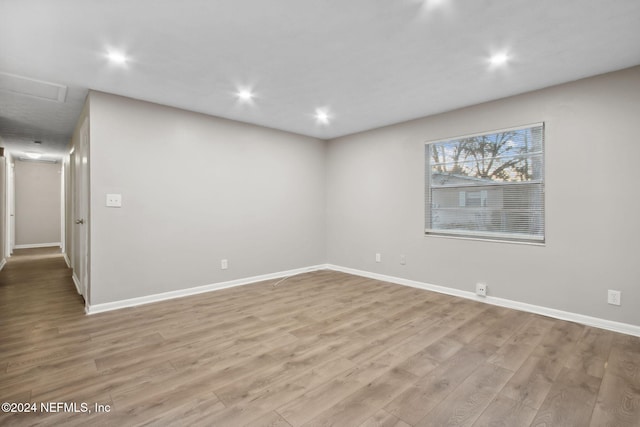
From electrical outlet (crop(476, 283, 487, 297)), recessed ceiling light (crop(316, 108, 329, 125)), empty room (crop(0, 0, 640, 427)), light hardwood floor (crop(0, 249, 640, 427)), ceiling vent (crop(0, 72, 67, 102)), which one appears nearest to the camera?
light hardwood floor (crop(0, 249, 640, 427))

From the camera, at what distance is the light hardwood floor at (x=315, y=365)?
165cm

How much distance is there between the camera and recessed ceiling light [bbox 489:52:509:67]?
2.48 m

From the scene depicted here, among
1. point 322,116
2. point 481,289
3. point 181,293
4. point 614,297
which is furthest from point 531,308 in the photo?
point 181,293

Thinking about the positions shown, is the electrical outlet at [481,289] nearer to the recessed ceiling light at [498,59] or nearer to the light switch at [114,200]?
the recessed ceiling light at [498,59]

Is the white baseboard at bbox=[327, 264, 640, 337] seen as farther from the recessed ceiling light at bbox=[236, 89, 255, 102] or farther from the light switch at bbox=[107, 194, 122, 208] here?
the light switch at bbox=[107, 194, 122, 208]

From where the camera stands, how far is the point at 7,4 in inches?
72.7

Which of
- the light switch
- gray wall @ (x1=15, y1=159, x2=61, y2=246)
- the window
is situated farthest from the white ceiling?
gray wall @ (x1=15, y1=159, x2=61, y2=246)

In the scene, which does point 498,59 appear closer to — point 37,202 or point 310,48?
point 310,48

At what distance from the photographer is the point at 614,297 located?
9.02 ft

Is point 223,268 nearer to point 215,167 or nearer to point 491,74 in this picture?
point 215,167

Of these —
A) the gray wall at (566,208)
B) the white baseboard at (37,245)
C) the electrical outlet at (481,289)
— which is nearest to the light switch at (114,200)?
the gray wall at (566,208)

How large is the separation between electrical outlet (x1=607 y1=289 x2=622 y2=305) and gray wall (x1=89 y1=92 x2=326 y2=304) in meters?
3.80

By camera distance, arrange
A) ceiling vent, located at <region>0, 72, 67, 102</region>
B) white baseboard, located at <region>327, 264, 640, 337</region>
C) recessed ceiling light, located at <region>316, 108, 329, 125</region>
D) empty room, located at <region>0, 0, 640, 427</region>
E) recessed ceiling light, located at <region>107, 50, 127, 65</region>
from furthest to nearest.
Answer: recessed ceiling light, located at <region>316, 108, 329, 125</region>, ceiling vent, located at <region>0, 72, 67, 102</region>, white baseboard, located at <region>327, 264, 640, 337</region>, recessed ceiling light, located at <region>107, 50, 127, 65</region>, empty room, located at <region>0, 0, 640, 427</region>

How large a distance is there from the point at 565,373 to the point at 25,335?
4.29 metres
